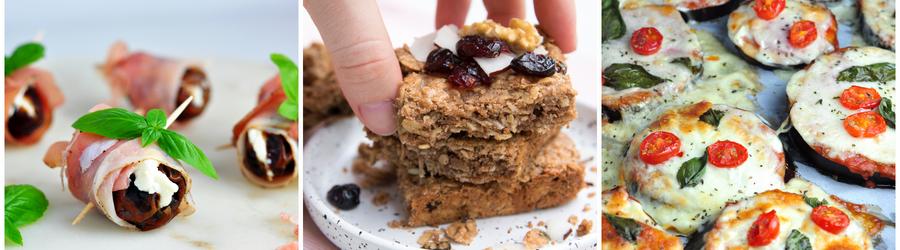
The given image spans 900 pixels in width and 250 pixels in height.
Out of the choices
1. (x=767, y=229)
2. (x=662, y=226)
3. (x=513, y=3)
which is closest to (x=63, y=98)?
(x=513, y=3)

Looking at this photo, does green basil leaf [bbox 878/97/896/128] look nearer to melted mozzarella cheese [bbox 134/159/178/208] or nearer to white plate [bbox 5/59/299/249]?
white plate [bbox 5/59/299/249]

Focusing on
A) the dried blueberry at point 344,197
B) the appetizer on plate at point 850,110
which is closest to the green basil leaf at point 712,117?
the appetizer on plate at point 850,110

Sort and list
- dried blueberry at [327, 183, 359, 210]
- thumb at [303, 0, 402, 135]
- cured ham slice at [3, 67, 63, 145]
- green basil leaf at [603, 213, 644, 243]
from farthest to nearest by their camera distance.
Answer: cured ham slice at [3, 67, 63, 145] → dried blueberry at [327, 183, 359, 210] → green basil leaf at [603, 213, 644, 243] → thumb at [303, 0, 402, 135]

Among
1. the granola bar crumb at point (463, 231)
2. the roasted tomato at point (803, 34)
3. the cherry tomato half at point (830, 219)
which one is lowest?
the granola bar crumb at point (463, 231)

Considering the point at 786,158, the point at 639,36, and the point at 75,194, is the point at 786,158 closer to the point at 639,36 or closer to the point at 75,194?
the point at 639,36

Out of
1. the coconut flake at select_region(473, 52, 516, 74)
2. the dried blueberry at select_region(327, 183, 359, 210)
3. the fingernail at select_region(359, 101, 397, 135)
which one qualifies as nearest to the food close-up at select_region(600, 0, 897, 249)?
the coconut flake at select_region(473, 52, 516, 74)

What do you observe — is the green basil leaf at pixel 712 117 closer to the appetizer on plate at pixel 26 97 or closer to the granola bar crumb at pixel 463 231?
the granola bar crumb at pixel 463 231

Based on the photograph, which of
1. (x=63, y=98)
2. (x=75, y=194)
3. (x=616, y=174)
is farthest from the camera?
(x=63, y=98)
